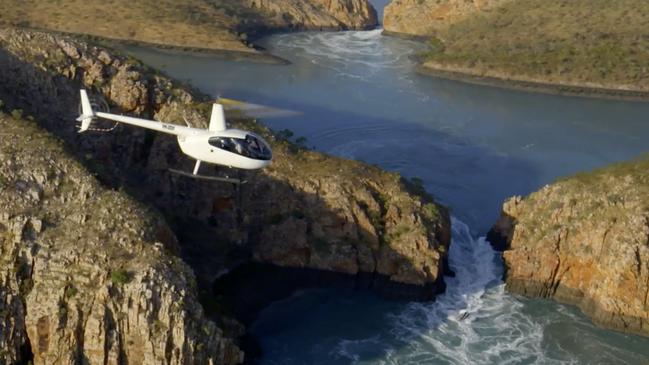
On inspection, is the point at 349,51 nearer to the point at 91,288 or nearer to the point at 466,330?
the point at 466,330

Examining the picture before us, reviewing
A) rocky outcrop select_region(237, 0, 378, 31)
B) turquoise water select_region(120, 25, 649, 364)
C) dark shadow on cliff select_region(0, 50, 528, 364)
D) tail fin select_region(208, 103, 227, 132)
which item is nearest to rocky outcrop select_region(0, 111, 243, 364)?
tail fin select_region(208, 103, 227, 132)

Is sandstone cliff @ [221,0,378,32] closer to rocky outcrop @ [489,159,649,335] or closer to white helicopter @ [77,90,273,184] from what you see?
rocky outcrop @ [489,159,649,335]

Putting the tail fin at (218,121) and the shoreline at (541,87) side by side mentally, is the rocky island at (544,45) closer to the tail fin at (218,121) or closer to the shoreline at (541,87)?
the shoreline at (541,87)

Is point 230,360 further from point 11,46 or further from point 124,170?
point 11,46

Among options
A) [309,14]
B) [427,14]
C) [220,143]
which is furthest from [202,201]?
[427,14]

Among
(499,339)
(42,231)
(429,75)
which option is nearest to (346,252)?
(499,339)

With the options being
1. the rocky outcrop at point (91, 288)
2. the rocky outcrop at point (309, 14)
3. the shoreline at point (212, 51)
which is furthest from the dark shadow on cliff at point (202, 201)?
the rocky outcrop at point (309, 14)
